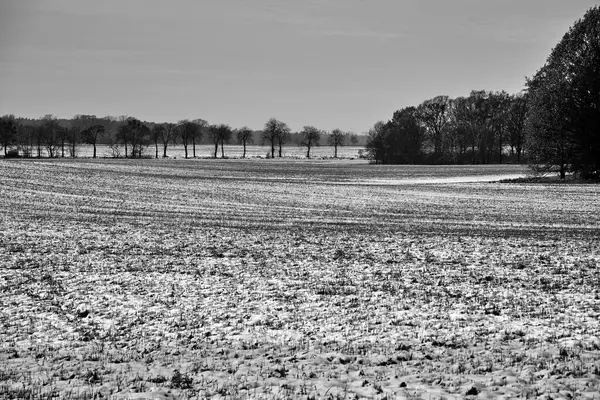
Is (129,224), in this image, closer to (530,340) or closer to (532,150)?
(530,340)

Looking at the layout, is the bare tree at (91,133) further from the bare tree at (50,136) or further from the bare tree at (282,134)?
the bare tree at (282,134)

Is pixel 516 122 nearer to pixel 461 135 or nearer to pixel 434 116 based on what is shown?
pixel 461 135

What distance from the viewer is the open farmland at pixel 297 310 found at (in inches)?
309

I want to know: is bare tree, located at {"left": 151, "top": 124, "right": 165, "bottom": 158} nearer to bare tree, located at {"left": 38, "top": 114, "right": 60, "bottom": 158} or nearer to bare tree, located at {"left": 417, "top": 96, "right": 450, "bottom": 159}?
bare tree, located at {"left": 38, "top": 114, "right": 60, "bottom": 158}

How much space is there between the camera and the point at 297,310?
1162 cm

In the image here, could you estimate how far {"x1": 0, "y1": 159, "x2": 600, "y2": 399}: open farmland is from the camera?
785 cm

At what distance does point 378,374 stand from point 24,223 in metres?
21.5

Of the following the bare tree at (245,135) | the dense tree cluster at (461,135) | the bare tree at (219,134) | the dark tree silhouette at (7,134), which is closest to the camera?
the dense tree cluster at (461,135)

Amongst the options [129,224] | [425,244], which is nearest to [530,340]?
[425,244]

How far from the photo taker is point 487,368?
8148 millimetres

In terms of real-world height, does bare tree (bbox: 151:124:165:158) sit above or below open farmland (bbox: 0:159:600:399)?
above

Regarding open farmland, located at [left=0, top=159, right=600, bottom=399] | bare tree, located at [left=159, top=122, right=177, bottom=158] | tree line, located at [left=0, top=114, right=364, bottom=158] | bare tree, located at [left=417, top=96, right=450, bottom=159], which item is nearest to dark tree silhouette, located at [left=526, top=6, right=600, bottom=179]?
open farmland, located at [left=0, top=159, right=600, bottom=399]

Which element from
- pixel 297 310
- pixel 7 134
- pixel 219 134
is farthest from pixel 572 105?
pixel 7 134

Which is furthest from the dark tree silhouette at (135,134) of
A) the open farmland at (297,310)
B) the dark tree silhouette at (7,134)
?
the open farmland at (297,310)
